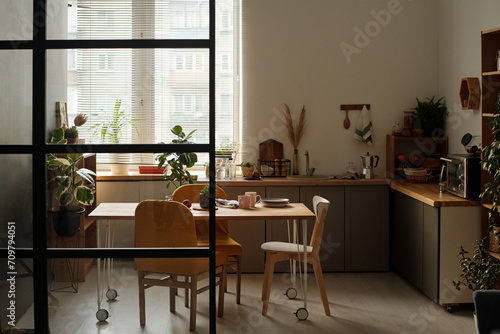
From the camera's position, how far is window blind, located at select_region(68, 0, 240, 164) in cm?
244

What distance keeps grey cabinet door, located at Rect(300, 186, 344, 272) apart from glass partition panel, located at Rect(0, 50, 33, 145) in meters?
3.34

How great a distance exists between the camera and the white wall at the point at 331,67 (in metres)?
5.74

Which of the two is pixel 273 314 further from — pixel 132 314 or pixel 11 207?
pixel 11 207

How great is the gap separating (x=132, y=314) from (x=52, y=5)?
1.37 m

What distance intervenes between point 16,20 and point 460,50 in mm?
4126

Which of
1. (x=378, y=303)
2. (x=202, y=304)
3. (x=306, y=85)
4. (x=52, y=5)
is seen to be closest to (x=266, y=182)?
(x=306, y=85)

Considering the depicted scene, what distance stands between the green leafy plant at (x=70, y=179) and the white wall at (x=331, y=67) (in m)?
3.38

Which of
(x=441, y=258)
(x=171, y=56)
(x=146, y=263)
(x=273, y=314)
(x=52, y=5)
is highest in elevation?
(x=52, y=5)

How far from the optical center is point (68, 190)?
250 cm

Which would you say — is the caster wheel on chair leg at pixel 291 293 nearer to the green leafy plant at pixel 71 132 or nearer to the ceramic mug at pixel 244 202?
the ceramic mug at pixel 244 202

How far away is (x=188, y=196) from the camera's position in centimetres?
250

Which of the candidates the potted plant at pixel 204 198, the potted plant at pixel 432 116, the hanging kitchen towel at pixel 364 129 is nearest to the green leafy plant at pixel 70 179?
the potted plant at pixel 204 198

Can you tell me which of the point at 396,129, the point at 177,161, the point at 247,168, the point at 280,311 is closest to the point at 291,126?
the point at 247,168

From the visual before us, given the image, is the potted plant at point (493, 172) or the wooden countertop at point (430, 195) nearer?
the potted plant at point (493, 172)
